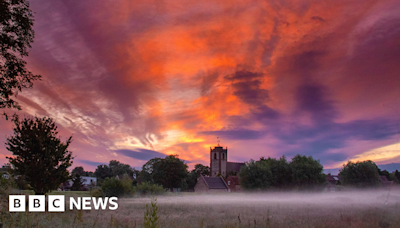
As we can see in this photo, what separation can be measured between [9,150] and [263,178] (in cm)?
4769

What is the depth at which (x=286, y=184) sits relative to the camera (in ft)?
206

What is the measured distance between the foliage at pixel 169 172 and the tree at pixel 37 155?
70.4 metres

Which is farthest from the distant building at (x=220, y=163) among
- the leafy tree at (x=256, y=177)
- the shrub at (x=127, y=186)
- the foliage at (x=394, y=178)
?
the shrub at (x=127, y=186)

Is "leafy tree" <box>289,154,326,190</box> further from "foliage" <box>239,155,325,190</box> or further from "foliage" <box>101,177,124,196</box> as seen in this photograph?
"foliage" <box>101,177,124,196</box>

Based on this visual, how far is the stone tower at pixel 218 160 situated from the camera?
538 ft

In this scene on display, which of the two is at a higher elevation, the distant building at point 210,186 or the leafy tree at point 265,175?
the leafy tree at point 265,175

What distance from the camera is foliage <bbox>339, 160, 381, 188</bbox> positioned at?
73.9 meters

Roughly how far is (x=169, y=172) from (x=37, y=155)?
7262 cm

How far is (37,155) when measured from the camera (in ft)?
84.8

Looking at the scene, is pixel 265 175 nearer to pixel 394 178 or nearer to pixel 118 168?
pixel 394 178

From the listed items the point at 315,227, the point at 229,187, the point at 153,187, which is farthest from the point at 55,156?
the point at 229,187

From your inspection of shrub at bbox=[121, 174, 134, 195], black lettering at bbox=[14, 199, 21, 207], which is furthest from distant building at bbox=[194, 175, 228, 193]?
black lettering at bbox=[14, 199, 21, 207]

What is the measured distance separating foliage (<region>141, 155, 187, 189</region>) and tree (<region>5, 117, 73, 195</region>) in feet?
231

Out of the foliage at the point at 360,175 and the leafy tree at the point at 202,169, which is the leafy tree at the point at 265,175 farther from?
the leafy tree at the point at 202,169
